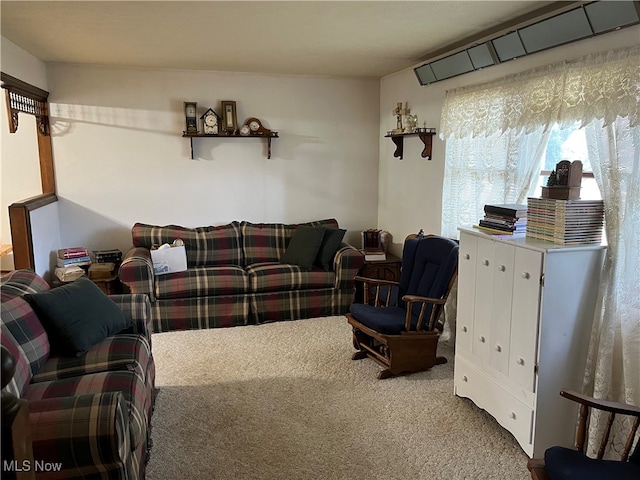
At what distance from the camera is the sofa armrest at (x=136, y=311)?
2922mm

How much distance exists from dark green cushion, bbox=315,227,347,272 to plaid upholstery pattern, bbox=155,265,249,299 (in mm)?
737

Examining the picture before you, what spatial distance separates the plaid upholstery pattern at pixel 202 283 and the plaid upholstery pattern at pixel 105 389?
197 cm

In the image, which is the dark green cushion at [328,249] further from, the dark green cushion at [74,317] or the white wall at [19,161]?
the white wall at [19,161]

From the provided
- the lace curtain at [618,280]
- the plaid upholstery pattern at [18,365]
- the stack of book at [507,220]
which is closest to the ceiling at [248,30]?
the lace curtain at [618,280]

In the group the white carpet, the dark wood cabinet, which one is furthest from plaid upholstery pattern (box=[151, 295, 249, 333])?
the dark wood cabinet

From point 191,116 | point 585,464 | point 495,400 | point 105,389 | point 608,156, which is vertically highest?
point 191,116

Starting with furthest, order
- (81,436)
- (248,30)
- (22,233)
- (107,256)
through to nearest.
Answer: (107,256) → (22,233) → (248,30) → (81,436)

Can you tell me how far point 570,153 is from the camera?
293 cm

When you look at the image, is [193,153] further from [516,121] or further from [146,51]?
[516,121]

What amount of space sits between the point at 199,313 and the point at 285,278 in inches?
32.6

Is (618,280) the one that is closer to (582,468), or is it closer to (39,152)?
(582,468)

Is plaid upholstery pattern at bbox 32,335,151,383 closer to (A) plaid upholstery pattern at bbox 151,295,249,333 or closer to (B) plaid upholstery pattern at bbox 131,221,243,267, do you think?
(A) plaid upholstery pattern at bbox 151,295,249,333

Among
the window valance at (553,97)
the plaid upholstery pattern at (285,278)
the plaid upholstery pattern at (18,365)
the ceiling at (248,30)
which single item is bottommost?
the plaid upholstery pattern at (285,278)

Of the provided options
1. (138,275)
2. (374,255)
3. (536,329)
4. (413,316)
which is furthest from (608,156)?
(138,275)
